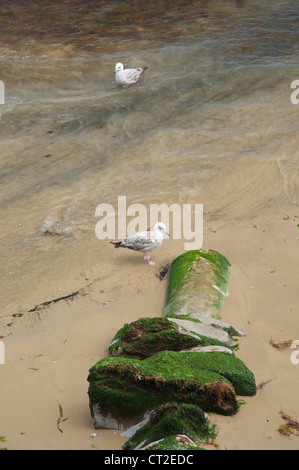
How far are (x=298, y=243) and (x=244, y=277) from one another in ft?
3.75

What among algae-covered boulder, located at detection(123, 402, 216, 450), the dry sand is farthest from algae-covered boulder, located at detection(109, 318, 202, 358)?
algae-covered boulder, located at detection(123, 402, 216, 450)

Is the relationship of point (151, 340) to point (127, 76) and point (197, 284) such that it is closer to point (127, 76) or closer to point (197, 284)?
point (197, 284)

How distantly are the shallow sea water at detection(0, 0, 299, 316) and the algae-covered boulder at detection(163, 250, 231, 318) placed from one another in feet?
4.52

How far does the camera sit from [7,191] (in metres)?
10.4

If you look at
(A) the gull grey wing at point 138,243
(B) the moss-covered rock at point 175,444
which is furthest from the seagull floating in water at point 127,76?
(B) the moss-covered rock at point 175,444

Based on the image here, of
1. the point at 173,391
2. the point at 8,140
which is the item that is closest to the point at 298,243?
the point at 173,391

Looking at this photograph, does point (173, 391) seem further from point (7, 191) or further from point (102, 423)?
point (7, 191)

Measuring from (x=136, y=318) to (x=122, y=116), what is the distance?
7.36 metres

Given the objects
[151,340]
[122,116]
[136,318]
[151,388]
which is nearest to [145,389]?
[151,388]

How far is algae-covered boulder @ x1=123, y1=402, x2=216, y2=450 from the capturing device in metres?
4.44

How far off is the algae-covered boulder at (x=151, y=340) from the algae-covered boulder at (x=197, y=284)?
743 mm

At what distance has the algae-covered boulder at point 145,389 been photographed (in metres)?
4.83

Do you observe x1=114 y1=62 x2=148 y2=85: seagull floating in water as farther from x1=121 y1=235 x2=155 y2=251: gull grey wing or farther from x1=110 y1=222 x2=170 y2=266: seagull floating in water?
x1=121 y1=235 x2=155 y2=251: gull grey wing

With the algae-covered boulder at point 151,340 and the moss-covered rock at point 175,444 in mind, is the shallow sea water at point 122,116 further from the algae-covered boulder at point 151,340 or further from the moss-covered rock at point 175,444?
the moss-covered rock at point 175,444
